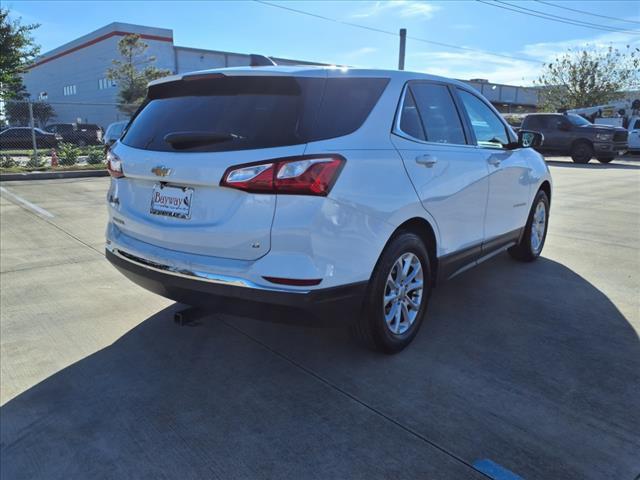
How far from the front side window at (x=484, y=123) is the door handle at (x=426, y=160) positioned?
0.95m

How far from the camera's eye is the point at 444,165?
3568 millimetres

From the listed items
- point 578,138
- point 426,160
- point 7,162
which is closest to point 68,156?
point 7,162

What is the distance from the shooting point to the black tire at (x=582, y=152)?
2050 centimetres

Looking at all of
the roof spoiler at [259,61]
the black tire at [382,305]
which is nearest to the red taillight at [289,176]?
the black tire at [382,305]

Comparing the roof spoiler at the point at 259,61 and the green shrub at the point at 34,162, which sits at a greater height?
the roof spoiler at the point at 259,61

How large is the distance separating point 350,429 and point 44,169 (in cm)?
1565

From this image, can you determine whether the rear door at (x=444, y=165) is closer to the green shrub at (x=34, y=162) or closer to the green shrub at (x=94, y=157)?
the green shrub at (x=34, y=162)

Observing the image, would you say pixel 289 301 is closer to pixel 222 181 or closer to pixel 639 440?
pixel 222 181

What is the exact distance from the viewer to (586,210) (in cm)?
890

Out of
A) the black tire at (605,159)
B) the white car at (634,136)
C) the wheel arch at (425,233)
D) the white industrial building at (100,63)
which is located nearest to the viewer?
the wheel arch at (425,233)

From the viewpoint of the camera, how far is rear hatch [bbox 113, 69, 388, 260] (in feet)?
8.80

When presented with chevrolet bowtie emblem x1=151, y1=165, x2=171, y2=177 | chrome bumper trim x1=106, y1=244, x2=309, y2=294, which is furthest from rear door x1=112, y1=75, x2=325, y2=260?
chrome bumper trim x1=106, y1=244, x2=309, y2=294

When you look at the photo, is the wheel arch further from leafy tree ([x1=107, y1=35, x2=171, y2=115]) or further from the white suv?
leafy tree ([x1=107, y1=35, x2=171, y2=115])

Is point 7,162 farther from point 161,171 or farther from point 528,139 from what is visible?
point 528,139
